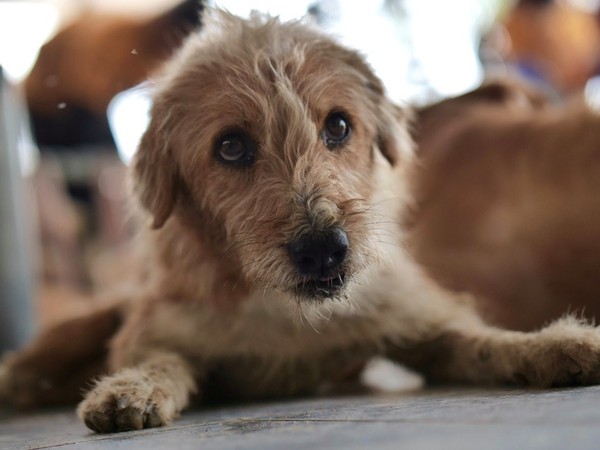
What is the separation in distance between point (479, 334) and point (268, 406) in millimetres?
718

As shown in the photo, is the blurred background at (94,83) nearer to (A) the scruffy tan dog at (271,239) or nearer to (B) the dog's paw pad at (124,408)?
(A) the scruffy tan dog at (271,239)

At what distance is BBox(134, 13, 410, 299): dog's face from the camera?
A: 210 cm

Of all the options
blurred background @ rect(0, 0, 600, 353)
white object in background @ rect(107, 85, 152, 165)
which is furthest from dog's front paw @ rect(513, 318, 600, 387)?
blurred background @ rect(0, 0, 600, 353)

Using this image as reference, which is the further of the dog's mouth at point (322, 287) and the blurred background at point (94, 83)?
the blurred background at point (94, 83)

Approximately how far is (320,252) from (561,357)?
2.20ft

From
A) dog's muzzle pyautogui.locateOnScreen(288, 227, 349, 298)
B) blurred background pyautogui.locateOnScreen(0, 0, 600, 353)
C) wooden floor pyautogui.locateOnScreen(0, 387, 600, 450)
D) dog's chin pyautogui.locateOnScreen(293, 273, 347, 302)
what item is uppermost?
blurred background pyautogui.locateOnScreen(0, 0, 600, 353)

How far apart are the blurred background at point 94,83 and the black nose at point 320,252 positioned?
6.91 ft

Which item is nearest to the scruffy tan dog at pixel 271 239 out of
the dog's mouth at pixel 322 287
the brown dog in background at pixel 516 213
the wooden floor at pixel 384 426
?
the dog's mouth at pixel 322 287

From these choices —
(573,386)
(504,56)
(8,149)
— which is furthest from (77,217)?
(573,386)

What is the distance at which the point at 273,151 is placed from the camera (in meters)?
2.36

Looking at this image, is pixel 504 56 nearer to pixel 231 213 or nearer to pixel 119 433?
pixel 231 213

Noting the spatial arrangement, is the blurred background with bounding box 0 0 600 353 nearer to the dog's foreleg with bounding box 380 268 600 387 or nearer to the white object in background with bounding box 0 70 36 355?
the white object in background with bounding box 0 70 36 355

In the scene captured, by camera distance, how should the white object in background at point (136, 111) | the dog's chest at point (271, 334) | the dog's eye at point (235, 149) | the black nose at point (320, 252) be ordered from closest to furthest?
the black nose at point (320, 252) < the dog's eye at point (235, 149) < the dog's chest at point (271, 334) < the white object in background at point (136, 111)

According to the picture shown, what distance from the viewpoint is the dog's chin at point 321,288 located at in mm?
2086
